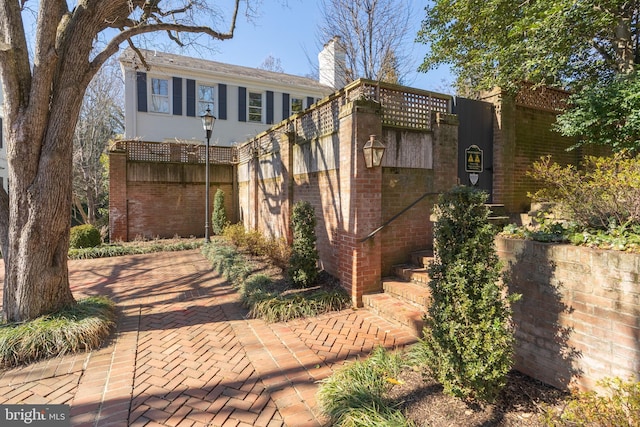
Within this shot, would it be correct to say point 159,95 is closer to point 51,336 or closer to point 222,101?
point 222,101

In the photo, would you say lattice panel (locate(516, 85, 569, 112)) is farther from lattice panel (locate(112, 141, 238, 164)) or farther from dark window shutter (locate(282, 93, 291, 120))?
dark window shutter (locate(282, 93, 291, 120))

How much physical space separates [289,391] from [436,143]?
181 inches

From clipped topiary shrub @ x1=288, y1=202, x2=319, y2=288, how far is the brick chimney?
8373mm

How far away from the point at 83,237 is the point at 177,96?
807 cm

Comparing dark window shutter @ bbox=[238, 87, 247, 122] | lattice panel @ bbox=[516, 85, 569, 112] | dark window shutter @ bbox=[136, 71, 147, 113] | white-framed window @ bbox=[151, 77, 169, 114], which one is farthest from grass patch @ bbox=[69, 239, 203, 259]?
lattice panel @ bbox=[516, 85, 569, 112]

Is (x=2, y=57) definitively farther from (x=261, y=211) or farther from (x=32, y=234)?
(x=261, y=211)

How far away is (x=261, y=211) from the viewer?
982 centimetres

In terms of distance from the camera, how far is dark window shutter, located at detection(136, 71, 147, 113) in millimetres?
13842

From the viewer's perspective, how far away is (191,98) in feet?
49.6

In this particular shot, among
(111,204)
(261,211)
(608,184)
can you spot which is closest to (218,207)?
(261,211)

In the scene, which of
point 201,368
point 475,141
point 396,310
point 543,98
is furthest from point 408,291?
point 543,98

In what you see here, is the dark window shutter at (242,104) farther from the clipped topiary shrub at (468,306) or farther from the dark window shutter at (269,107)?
the clipped topiary shrub at (468,306)

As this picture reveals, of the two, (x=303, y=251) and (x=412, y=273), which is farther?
(x=303, y=251)

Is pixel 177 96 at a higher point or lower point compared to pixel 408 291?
higher
